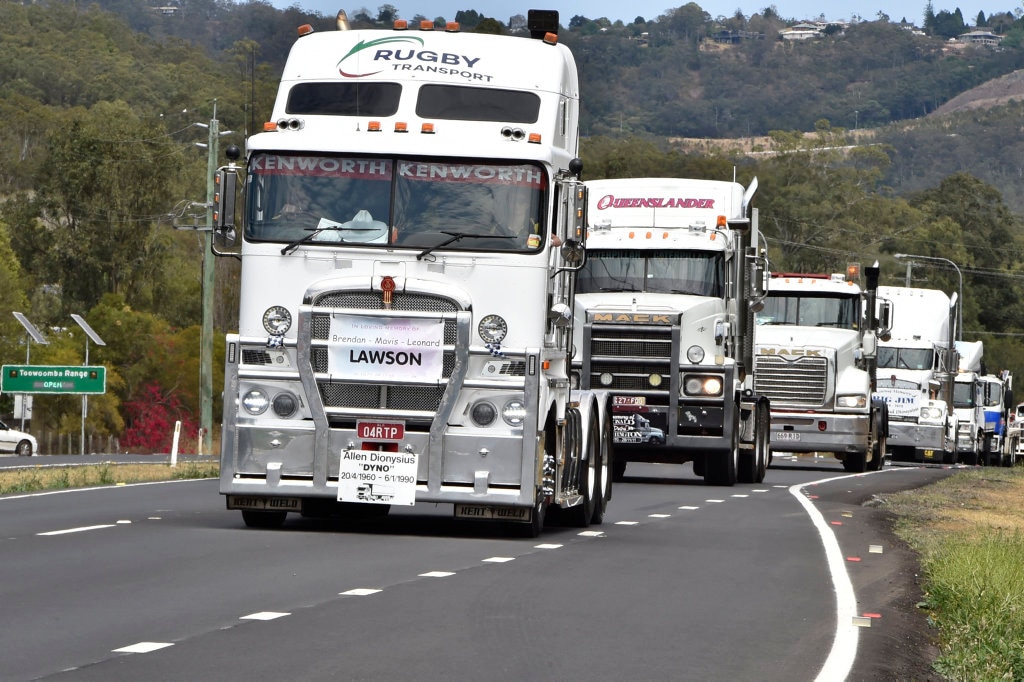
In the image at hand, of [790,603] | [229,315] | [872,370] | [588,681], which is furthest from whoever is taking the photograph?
[229,315]

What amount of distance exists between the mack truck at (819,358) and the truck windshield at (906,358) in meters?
9.10

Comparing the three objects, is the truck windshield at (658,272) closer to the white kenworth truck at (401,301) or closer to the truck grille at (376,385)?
the white kenworth truck at (401,301)

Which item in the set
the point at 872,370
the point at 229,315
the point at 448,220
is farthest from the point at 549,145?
the point at 229,315

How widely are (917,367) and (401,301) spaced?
106ft

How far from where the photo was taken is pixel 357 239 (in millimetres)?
16203

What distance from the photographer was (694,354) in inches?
1069

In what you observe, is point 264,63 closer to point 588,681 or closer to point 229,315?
point 588,681

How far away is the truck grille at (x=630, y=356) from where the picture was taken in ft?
88.7

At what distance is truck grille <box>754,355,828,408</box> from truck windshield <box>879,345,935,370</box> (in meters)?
10.6

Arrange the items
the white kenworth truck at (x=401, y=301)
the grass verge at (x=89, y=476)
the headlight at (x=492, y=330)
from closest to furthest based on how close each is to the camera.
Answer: the white kenworth truck at (x=401, y=301), the headlight at (x=492, y=330), the grass verge at (x=89, y=476)

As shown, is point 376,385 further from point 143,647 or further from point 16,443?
point 16,443

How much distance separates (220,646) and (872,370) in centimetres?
2868

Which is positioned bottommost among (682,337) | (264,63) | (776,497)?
(776,497)

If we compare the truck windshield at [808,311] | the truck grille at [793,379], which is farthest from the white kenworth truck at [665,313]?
the truck windshield at [808,311]
